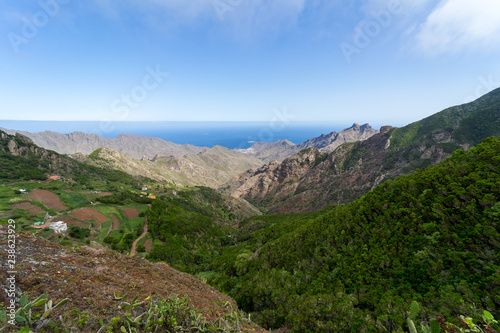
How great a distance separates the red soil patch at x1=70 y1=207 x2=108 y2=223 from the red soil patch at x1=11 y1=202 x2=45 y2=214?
22.5 feet

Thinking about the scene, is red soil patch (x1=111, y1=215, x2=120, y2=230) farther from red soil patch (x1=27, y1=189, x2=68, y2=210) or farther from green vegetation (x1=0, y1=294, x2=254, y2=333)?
green vegetation (x1=0, y1=294, x2=254, y2=333)

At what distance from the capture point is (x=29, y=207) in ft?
130

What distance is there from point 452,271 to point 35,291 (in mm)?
20134

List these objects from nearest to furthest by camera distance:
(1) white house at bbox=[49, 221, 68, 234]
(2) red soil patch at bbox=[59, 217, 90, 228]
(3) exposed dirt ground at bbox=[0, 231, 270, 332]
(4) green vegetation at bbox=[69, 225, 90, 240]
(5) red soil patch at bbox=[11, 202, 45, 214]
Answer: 1. (3) exposed dirt ground at bbox=[0, 231, 270, 332]
2. (1) white house at bbox=[49, 221, 68, 234]
3. (4) green vegetation at bbox=[69, 225, 90, 240]
4. (2) red soil patch at bbox=[59, 217, 90, 228]
5. (5) red soil patch at bbox=[11, 202, 45, 214]

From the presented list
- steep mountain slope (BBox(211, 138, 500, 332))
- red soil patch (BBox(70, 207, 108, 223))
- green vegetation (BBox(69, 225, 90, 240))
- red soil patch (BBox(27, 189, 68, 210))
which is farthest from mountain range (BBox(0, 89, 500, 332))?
red soil patch (BBox(27, 189, 68, 210))

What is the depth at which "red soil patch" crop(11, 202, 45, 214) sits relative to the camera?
38188mm

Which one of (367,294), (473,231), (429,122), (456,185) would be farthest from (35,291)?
(429,122)

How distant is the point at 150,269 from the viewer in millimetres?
14172

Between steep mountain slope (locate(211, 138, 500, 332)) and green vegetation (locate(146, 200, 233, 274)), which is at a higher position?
steep mountain slope (locate(211, 138, 500, 332))

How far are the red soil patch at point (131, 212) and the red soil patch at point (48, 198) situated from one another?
40.7 ft

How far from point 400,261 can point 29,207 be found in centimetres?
6242

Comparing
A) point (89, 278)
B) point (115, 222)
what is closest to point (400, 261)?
point (89, 278)

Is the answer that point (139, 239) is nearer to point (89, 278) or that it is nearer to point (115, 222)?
point (115, 222)

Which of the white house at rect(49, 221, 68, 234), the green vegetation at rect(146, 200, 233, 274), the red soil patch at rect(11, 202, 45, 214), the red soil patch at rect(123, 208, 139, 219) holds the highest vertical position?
the white house at rect(49, 221, 68, 234)
